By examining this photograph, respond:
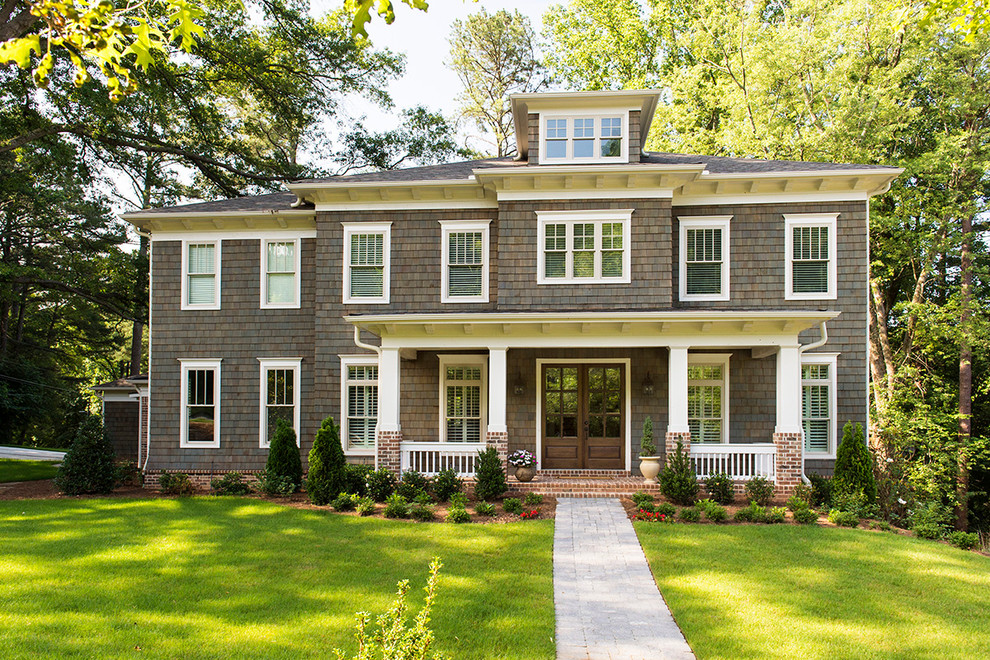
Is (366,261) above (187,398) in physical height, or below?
above

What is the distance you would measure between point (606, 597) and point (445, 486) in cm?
556

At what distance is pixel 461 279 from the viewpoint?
1473cm

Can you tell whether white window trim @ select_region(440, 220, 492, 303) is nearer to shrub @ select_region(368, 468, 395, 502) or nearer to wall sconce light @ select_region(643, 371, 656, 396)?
wall sconce light @ select_region(643, 371, 656, 396)

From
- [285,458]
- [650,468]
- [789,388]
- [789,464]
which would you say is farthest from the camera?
[285,458]

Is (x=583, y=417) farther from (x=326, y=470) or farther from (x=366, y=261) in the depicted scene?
(x=366, y=261)

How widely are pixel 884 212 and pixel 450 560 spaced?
17627 mm

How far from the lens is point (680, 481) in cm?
1152

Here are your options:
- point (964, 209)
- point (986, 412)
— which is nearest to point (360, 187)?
point (964, 209)

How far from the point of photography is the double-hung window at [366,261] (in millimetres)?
14797

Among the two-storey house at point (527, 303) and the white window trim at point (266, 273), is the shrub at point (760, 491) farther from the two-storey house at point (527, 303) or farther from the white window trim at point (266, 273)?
the white window trim at point (266, 273)

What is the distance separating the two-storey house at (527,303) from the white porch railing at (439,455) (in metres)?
0.05

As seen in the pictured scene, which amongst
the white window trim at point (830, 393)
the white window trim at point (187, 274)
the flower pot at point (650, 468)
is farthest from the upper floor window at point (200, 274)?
the white window trim at point (830, 393)

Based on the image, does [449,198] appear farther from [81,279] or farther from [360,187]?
[81,279]

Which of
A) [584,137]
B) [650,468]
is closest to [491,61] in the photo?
[584,137]
